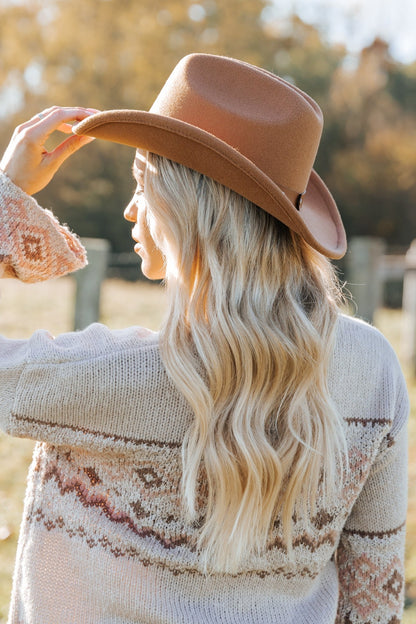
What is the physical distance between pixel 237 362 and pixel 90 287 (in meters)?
3.44

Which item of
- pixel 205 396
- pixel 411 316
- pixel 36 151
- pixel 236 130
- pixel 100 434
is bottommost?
pixel 411 316

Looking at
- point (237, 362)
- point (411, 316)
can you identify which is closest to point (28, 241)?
point (237, 362)


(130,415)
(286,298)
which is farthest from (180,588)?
(286,298)

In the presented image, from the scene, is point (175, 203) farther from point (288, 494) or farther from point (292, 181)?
point (288, 494)

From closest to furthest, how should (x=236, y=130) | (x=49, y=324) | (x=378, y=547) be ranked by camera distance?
(x=236, y=130)
(x=378, y=547)
(x=49, y=324)

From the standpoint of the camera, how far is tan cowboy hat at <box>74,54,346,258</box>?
1.31 m

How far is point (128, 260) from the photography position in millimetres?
5973

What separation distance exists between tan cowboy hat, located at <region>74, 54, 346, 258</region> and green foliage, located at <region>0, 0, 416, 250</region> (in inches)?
Answer: 660

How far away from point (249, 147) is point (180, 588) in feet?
3.21

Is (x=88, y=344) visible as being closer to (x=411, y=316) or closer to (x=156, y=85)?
(x=411, y=316)

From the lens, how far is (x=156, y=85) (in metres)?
18.4

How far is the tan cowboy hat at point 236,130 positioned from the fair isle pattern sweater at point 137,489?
342 mm

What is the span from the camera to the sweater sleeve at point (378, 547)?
5.39 ft

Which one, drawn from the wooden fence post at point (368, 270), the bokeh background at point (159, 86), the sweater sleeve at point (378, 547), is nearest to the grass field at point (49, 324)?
the wooden fence post at point (368, 270)
